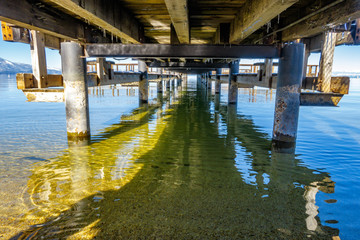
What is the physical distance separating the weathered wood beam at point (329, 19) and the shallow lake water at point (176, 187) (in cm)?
338

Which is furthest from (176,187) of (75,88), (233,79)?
(233,79)

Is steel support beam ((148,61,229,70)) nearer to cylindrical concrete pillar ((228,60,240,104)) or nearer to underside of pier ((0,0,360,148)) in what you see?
cylindrical concrete pillar ((228,60,240,104))

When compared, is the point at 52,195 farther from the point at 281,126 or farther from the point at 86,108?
the point at 281,126

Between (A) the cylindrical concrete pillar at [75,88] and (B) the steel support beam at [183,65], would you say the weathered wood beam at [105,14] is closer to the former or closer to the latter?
(A) the cylindrical concrete pillar at [75,88]

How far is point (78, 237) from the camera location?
8.91ft

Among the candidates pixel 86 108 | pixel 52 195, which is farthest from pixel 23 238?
pixel 86 108

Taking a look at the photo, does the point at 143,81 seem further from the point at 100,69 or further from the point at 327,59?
the point at 327,59

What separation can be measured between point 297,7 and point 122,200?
592 cm

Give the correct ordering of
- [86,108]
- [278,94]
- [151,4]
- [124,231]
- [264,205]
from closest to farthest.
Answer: [124,231] < [264,205] < [151,4] < [278,94] < [86,108]

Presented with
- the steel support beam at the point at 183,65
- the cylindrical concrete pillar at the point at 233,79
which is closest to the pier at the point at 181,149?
the cylindrical concrete pillar at the point at 233,79

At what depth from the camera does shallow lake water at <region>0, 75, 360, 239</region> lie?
9.53ft

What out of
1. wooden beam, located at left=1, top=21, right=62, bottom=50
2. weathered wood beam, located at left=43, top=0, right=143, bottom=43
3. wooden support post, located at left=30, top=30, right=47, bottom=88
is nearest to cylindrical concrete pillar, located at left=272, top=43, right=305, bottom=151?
weathered wood beam, located at left=43, top=0, right=143, bottom=43

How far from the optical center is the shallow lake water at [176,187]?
291 centimetres

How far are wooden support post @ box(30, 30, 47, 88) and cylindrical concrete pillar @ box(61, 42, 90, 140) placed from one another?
53cm
